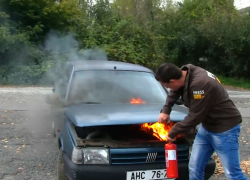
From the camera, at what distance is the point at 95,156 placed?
3.88 metres

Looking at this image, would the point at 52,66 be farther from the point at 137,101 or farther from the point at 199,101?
the point at 199,101

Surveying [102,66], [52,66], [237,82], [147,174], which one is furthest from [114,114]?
[237,82]

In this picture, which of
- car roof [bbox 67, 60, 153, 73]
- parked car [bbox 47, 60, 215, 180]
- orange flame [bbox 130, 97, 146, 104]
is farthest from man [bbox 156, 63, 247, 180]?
car roof [bbox 67, 60, 153, 73]

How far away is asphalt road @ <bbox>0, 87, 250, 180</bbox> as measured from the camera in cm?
530

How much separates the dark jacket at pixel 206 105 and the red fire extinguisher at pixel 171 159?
14cm

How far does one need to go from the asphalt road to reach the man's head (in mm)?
2198

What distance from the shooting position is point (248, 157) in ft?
20.4

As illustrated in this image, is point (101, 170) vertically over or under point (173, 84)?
under

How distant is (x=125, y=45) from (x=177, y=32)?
19.2 ft

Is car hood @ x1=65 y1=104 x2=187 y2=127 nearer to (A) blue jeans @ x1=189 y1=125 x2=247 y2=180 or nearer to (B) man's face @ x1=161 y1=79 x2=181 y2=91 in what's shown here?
(A) blue jeans @ x1=189 y1=125 x2=247 y2=180

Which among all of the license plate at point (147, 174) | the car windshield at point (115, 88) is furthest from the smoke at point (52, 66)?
the license plate at point (147, 174)

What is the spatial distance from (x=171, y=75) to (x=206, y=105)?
441mm

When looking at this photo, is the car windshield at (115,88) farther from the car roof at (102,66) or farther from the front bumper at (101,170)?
the front bumper at (101,170)

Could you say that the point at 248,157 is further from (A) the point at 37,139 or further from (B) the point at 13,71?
(B) the point at 13,71
